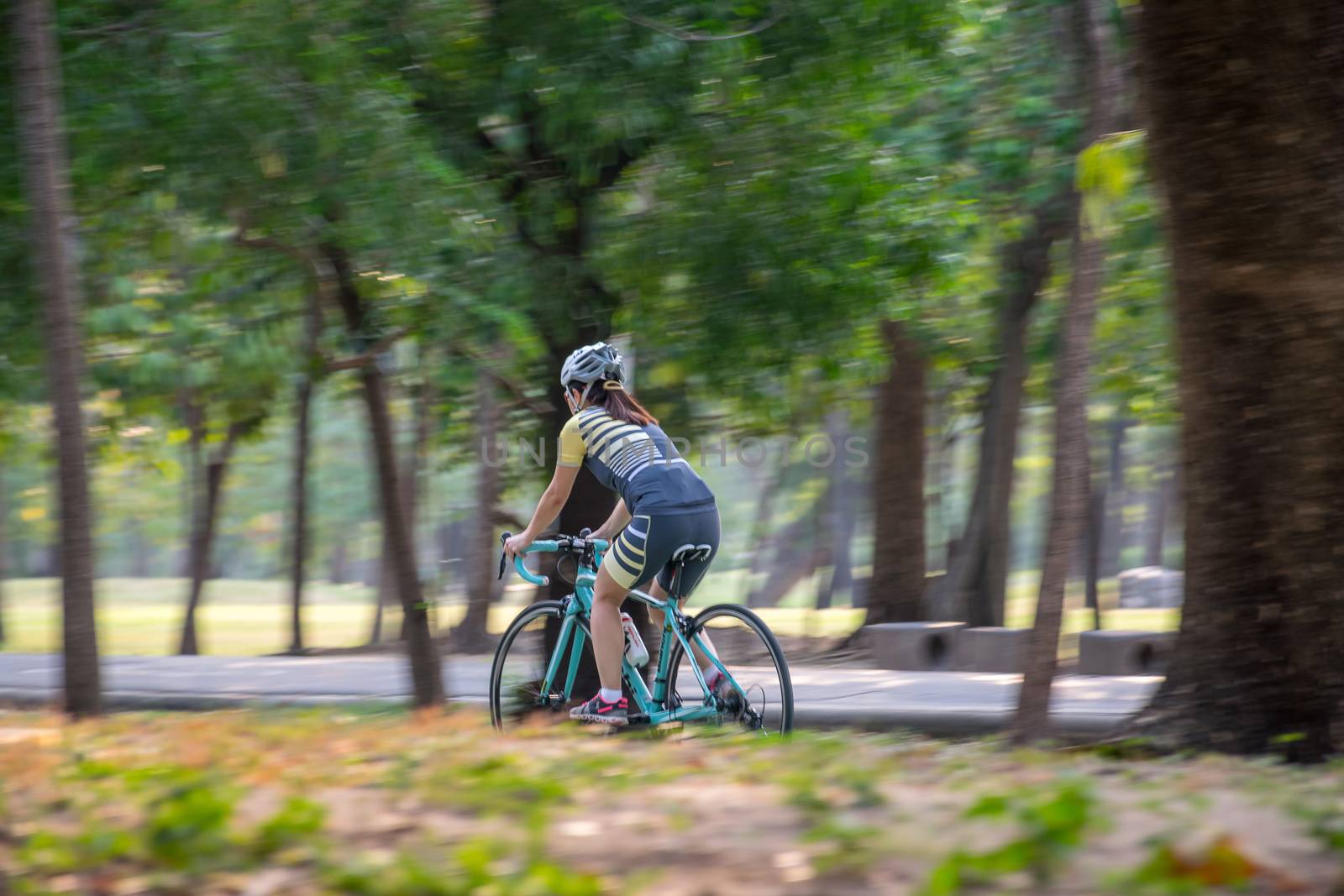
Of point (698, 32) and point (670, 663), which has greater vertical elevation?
point (698, 32)

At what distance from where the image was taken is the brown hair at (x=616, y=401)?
766cm

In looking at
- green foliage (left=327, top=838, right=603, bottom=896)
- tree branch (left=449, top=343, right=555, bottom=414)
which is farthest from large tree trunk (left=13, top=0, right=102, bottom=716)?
green foliage (left=327, top=838, right=603, bottom=896)

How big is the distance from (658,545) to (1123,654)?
24.5 ft

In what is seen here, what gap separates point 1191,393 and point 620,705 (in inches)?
118

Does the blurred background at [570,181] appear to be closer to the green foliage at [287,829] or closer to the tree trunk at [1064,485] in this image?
the tree trunk at [1064,485]

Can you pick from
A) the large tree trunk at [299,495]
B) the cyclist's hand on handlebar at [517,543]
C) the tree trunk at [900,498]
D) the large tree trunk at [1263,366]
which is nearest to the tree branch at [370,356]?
the cyclist's hand on handlebar at [517,543]

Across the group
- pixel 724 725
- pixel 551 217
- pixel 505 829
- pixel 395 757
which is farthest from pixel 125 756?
pixel 551 217

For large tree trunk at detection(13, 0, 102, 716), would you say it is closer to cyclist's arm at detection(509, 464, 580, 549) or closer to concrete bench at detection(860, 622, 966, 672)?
cyclist's arm at detection(509, 464, 580, 549)

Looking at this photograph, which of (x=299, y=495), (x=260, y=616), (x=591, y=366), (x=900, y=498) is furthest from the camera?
(x=260, y=616)

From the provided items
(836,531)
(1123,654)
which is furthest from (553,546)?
(836,531)

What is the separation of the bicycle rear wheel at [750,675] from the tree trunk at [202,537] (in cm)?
1569

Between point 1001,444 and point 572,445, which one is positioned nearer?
point 572,445

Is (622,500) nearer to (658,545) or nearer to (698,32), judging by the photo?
(658,545)

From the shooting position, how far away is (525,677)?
8539 millimetres
